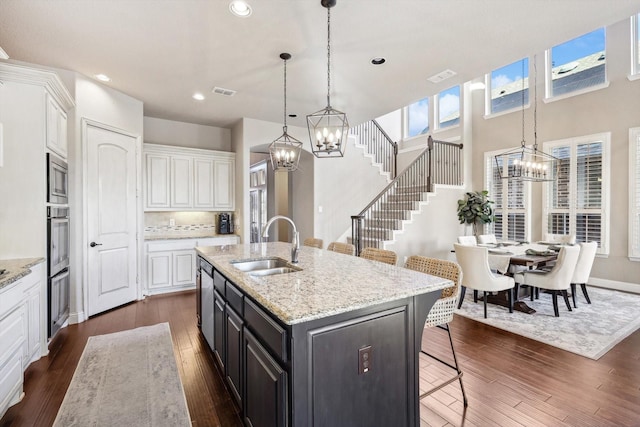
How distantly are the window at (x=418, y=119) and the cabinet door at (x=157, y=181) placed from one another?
23.1 ft

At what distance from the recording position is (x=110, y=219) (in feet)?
13.9

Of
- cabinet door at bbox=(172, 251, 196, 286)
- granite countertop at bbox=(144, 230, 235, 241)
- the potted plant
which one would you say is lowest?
cabinet door at bbox=(172, 251, 196, 286)

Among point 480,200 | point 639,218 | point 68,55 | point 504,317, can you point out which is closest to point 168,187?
point 68,55

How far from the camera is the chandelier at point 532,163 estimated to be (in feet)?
16.7

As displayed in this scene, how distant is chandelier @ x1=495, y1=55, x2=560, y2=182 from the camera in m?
5.09

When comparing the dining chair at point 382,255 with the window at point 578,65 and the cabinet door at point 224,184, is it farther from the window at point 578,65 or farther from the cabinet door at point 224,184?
the window at point 578,65

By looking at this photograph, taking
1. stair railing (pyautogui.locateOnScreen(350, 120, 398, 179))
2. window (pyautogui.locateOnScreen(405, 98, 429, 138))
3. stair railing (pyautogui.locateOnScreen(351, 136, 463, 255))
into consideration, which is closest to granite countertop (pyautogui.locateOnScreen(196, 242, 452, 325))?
stair railing (pyautogui.locateOnScreen(351, 136, 463, 255))

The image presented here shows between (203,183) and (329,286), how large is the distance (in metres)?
4.57

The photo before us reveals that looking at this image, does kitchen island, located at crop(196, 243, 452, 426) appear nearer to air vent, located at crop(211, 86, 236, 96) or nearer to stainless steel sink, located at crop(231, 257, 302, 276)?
stainless steel sink, located at crop(231, 257, 302, 276)

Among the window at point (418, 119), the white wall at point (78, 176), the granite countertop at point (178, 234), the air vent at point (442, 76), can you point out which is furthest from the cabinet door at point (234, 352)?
the window at point (418, 119)

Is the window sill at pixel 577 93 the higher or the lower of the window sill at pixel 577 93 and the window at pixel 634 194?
the higher

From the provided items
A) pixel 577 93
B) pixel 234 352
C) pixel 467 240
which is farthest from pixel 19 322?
pixel 577 93

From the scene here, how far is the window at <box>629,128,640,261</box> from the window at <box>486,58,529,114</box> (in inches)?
81.4

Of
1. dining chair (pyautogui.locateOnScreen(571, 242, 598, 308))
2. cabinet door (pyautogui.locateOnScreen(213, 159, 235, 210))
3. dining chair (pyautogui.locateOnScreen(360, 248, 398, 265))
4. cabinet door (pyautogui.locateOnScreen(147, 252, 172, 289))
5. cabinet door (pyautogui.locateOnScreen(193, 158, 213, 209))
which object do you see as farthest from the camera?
cabinet door (pyautogui.locateOnScreen(213, 159, 235, 210))
